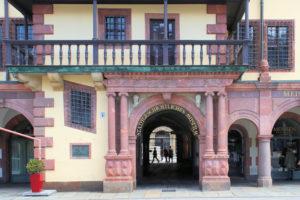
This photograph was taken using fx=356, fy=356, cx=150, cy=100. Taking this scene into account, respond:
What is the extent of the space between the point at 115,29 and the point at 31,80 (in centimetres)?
395

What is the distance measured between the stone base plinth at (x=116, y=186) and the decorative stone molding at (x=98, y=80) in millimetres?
3673

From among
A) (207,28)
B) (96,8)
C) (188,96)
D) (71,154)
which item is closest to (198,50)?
(207,28)

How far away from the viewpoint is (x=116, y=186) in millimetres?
13453

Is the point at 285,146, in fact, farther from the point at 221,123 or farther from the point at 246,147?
the point at 221,123

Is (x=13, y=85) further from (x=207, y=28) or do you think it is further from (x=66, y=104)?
(x=207, y=28)

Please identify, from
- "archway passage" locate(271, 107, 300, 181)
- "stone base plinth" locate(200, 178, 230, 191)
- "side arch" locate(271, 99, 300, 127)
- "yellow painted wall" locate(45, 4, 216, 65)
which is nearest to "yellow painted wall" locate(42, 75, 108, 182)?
"yellow painted wall" locate(45, 4, 216, 65)

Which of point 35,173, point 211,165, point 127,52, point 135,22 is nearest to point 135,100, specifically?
point 127,52

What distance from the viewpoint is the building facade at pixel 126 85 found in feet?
44.4

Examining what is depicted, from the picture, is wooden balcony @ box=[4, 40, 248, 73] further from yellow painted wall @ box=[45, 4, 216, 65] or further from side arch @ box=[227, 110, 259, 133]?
side arch @ box=[227, 110, 259, 133]

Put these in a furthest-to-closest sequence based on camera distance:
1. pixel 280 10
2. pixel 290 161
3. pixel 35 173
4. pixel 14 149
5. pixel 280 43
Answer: pixel 14 149
pixel 290 161
pixel 280 43
pixel 280 10
pixel 35 173

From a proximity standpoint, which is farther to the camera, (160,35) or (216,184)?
(160,35)

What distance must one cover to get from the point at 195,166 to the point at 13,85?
30.0 feet

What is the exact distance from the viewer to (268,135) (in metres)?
14.5

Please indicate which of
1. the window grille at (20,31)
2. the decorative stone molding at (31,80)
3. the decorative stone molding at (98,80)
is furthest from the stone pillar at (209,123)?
Answer: the window grille at (20,31)
